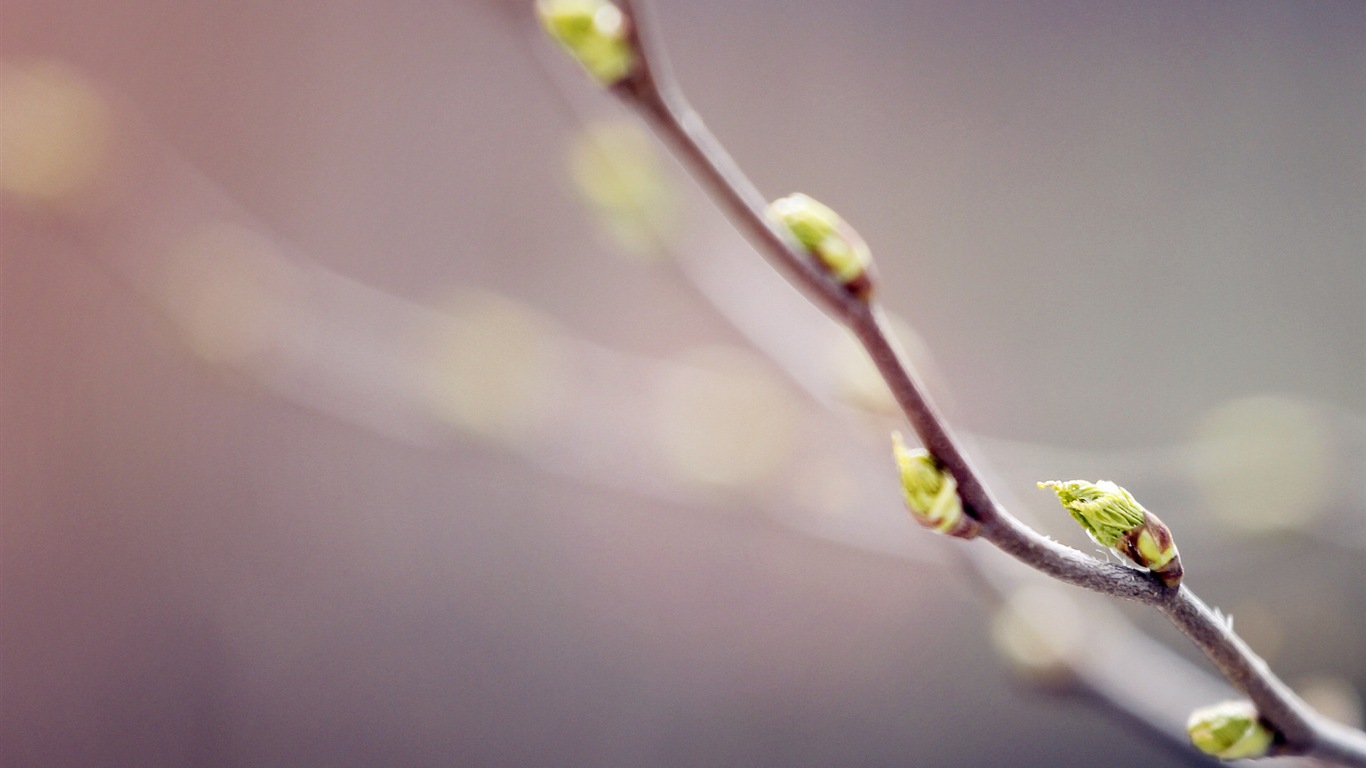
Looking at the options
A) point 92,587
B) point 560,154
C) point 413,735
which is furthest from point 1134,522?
point 92,587

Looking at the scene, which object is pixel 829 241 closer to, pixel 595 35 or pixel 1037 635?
pixel 595 35

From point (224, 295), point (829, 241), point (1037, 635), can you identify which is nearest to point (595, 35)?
point (829, 241)

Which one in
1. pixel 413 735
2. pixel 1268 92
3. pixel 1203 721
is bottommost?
pixel 413 735

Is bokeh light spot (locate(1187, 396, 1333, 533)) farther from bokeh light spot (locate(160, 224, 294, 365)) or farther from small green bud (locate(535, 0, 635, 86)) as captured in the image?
bokeh light spot (locate(160, 224, 294, 365))

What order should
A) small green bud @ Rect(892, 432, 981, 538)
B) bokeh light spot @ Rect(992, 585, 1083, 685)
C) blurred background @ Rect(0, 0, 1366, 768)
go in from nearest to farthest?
small green bud @ Rect(892, 432, 981, 538), bokeh light spot @ Rect(992, 585, 1083, 685), blurred background @ Rect(0, 0, 1366, 768)

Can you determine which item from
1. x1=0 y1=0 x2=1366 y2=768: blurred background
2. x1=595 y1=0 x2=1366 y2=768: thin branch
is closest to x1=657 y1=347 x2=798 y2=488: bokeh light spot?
x1=0 y1=0 x2=1366 y2=768: blurred background

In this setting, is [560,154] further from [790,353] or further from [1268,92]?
[1268,92]
